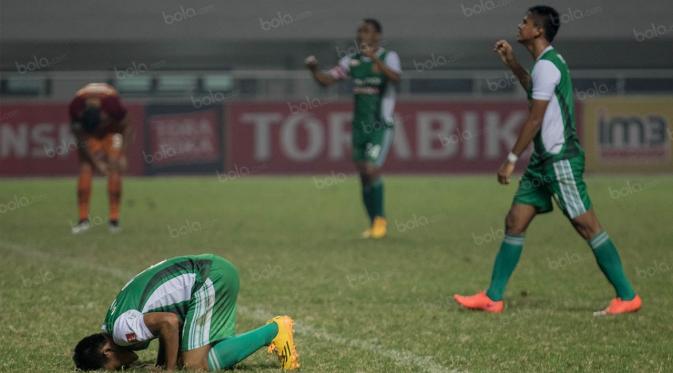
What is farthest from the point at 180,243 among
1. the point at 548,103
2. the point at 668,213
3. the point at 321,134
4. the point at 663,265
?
the point at 321,134

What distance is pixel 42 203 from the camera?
65.9 feet

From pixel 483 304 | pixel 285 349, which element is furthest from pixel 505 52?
pixel 285 349

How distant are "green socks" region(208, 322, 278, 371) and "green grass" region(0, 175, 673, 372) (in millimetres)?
217

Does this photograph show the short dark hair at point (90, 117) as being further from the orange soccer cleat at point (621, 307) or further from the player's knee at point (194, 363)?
the player's knee at point (194, 363)

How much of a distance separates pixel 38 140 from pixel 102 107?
494 inches

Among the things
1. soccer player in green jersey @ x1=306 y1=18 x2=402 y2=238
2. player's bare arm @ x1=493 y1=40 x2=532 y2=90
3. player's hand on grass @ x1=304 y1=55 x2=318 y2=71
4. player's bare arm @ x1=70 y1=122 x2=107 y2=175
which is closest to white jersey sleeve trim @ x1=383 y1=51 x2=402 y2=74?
soccer player in green jersey @ x1=306 y1=18 x2=402 y2=238

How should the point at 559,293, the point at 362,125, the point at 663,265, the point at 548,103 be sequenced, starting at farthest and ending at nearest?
the point at 362,125 < the point at 663,265 < the point at 559,293 < the point at 548,103

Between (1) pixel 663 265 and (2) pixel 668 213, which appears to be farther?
(2) pixel 668 213

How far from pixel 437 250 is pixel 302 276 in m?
2.61

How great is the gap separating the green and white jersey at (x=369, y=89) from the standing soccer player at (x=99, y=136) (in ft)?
8.61

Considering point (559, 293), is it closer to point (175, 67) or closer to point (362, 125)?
point (362, 125)

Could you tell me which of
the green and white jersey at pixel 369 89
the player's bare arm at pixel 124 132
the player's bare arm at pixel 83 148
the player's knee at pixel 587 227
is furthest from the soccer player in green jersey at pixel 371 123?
the player's knee at pixel 587 227

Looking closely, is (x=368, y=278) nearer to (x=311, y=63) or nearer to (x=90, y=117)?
(x=311, y=63)

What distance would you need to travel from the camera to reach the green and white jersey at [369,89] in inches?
559
